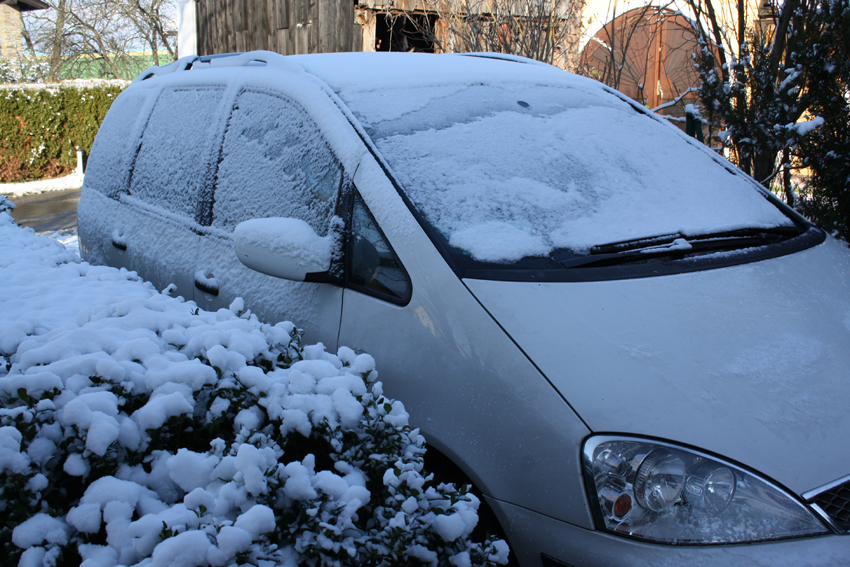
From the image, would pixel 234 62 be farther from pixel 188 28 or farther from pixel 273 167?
pixel 188 28

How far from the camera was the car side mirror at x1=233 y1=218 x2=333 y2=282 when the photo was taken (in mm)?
1857

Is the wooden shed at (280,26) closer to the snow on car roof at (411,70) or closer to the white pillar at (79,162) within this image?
the white pillar at (79,162)

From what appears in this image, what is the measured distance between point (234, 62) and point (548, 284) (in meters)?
1.91

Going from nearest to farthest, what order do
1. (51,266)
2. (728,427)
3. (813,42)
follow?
(728,427)
(51,266)
(813,42)

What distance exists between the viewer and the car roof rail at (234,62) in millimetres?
2457

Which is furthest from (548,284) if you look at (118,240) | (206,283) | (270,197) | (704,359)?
(118,240)

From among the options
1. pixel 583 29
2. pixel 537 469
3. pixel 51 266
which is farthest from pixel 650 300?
pixel 583 29

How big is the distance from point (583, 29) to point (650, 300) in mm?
6448

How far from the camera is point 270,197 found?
88.3 inches

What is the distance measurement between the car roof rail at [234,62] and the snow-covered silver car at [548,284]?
0.02m

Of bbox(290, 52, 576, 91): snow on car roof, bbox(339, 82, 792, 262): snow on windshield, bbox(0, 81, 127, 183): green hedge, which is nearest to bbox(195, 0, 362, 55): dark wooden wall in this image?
bbox(0, 81, 127, 183): green hedge

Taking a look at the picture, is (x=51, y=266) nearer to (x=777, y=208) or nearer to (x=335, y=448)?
(x=335, y=448)

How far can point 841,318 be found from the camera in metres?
1.80

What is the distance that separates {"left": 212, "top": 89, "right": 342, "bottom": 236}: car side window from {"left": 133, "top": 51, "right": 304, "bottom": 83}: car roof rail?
0.14m
